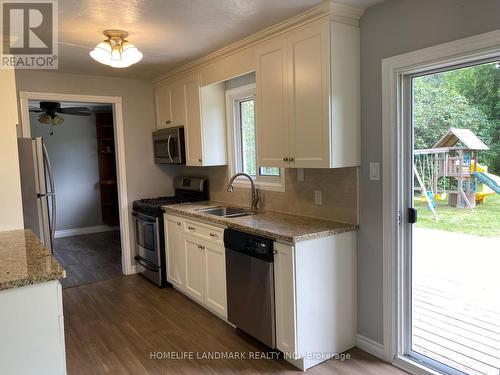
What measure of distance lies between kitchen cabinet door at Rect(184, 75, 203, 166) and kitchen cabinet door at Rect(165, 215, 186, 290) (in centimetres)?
68

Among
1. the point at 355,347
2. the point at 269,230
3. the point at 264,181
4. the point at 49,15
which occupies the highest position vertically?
the point at 49,15

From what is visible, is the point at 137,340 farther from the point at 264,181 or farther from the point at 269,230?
the point at 264,181

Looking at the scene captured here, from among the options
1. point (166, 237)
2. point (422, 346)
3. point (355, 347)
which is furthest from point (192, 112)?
point (422, 346)

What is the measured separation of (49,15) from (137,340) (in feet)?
7.76

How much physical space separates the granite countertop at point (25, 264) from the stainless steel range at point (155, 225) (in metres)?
1.83

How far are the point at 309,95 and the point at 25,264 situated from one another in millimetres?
1901

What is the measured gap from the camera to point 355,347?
108 inches

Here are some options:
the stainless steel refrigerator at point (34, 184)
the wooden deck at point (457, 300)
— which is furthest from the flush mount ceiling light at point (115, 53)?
the wooden deck at point (457, 300)

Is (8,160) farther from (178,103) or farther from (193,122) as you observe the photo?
(178,103)

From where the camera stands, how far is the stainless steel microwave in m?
4.18

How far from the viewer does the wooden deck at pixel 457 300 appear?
2.19 metres

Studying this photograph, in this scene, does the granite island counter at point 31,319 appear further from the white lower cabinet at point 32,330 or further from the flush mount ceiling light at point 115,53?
the flush mount ceiling light at point 115,53

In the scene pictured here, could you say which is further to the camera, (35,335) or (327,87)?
(327,87)

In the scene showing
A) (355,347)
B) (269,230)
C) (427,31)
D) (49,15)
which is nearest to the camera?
(427,31)
